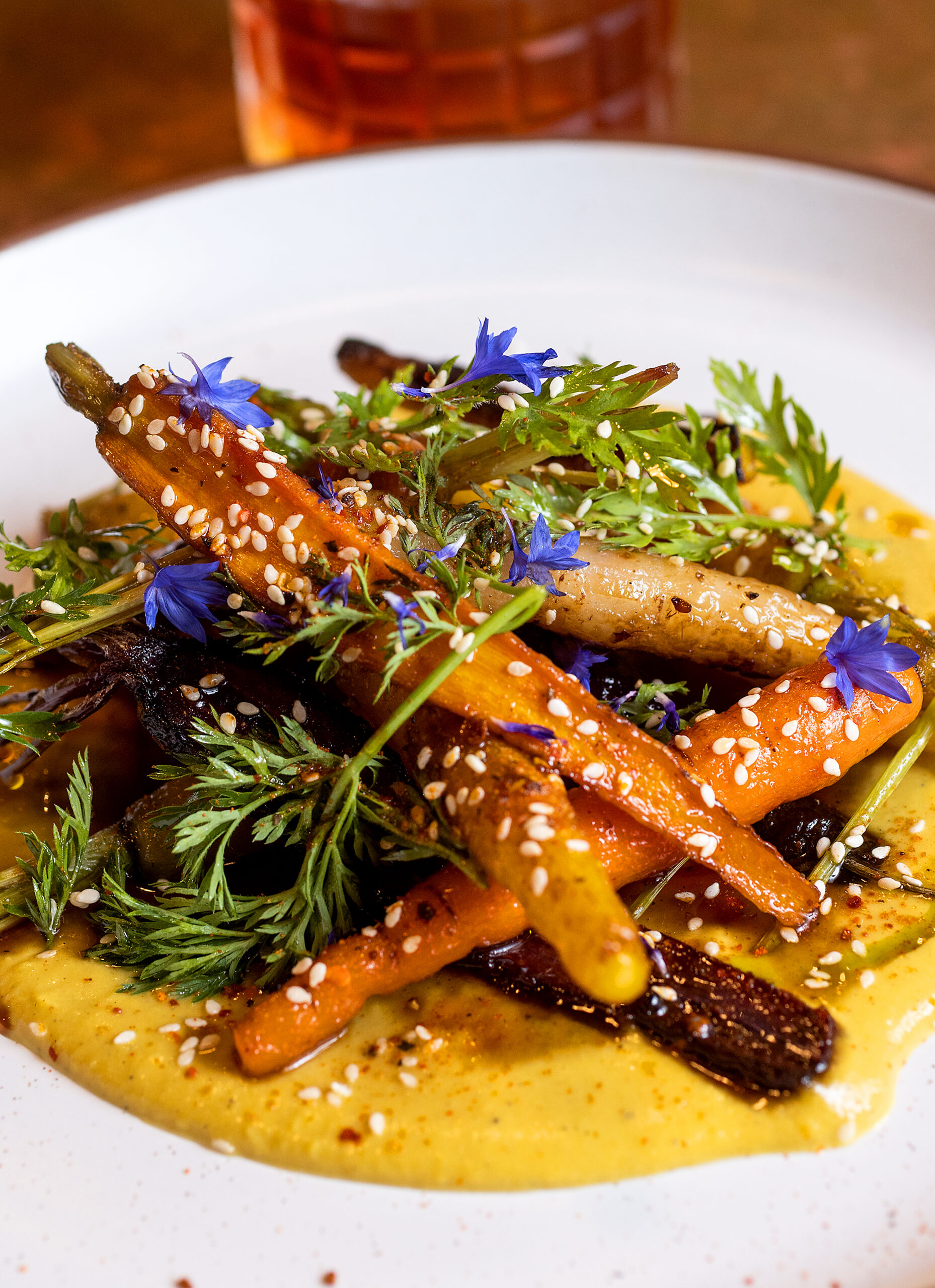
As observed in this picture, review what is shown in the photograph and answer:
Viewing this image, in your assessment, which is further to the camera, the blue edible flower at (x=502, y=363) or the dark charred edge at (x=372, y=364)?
the dark charred edge at (x=372, y=364)

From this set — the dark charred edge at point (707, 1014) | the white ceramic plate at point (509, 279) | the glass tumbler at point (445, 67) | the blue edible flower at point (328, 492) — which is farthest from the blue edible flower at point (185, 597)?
the glass tumbler at point (445, 67)

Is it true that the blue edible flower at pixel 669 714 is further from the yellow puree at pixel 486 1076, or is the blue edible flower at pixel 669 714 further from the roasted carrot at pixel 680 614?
the yellow puree at pixel 486 1076

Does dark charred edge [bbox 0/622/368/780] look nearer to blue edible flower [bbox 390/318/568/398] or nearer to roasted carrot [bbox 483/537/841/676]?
roasted carrot [bbox 483/537/841/676]

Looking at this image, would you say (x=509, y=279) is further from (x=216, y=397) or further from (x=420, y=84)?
(x=216, y=397)

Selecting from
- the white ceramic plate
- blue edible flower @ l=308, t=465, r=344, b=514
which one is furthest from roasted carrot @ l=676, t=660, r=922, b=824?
the white ceramic plate

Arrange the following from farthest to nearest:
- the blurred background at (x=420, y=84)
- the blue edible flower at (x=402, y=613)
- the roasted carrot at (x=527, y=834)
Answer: the blurred background at (x=420, y=84) → the blue edible flower at (x=402, y=613) → the roasted carrot at (x=527, y=834)

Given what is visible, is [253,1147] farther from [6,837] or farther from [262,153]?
[262,153]
